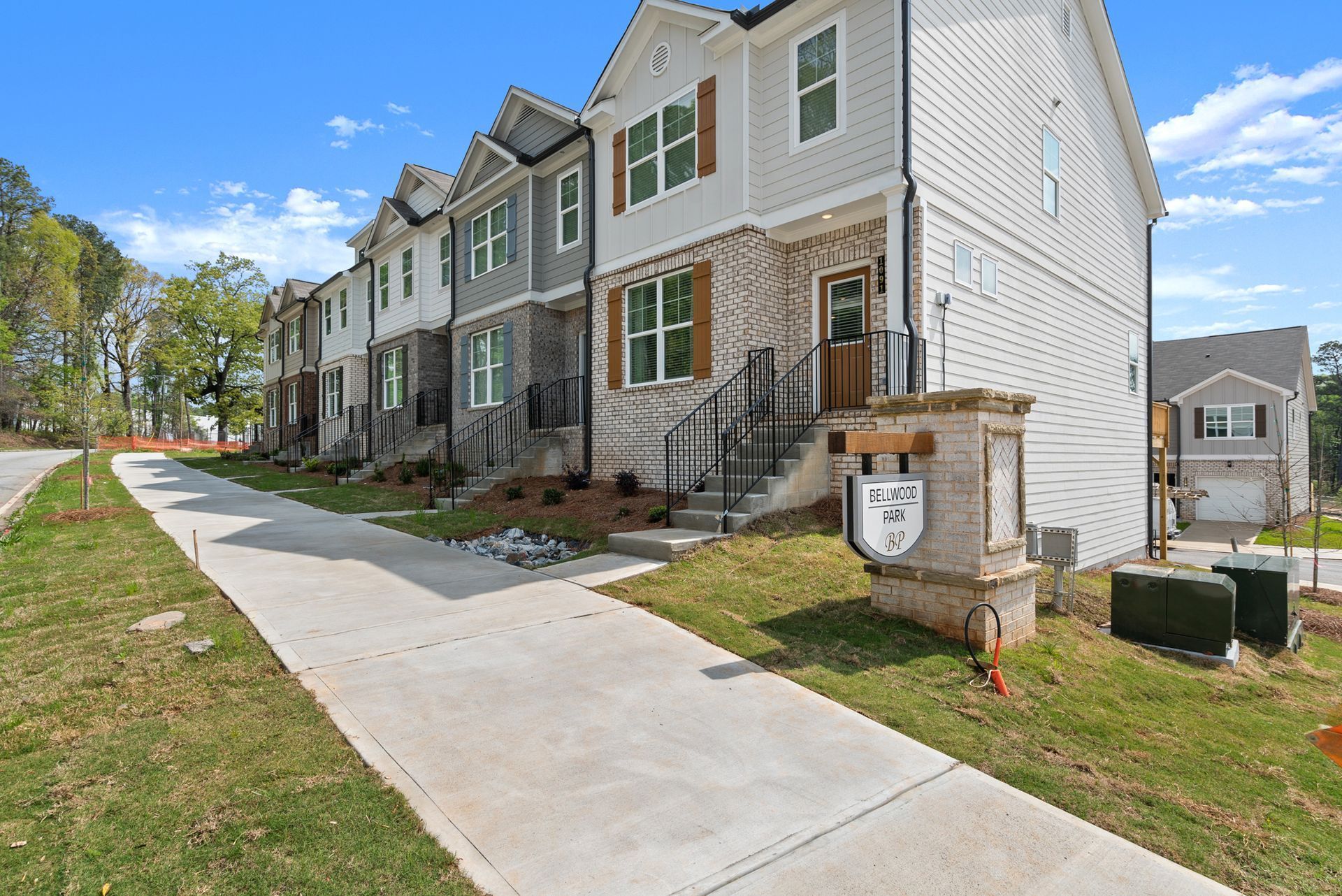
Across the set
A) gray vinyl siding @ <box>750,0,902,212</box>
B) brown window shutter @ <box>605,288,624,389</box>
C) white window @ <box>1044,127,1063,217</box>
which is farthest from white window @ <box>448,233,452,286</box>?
white window @ <box>1044,127,1063,217</box>

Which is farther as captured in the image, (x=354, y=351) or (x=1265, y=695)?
(x=354, y=351)

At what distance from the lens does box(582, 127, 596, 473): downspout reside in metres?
13.2

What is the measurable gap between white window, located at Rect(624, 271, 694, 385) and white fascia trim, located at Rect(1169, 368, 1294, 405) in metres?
28.9

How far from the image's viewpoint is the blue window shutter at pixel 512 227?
15.4 meters

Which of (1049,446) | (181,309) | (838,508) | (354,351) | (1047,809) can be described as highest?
(181,309)

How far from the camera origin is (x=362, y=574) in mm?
7430

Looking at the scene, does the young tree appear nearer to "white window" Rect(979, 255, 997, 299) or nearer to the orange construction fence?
the orange construction fence

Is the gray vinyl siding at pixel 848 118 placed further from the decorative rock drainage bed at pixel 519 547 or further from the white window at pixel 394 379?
the white window at pixel 394 379

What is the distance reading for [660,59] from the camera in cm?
1196

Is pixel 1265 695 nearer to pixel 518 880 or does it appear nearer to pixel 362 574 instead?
pixel 518 880

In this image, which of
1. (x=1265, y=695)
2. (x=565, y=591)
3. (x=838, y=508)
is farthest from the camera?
(x=838, y=508)

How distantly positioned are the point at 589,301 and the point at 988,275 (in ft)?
22.9

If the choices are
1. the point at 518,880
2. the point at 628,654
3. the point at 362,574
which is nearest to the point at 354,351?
the point at 362,574

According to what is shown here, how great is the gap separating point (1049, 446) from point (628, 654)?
966 centimetres
